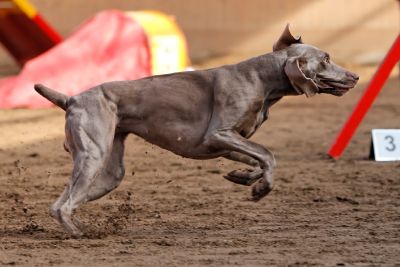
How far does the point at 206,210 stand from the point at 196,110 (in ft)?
3.77

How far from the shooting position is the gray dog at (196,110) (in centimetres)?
554

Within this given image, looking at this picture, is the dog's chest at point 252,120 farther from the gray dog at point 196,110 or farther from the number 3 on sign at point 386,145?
the number 3 on sign at point 386,145

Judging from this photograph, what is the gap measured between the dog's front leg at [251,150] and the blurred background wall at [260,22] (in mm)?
9340

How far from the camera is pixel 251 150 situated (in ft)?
18.1

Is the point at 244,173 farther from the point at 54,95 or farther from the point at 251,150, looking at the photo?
the point at 54,95

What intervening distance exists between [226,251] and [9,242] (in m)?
1.22

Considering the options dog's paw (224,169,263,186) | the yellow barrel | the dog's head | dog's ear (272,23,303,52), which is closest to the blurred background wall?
the yellow barrel

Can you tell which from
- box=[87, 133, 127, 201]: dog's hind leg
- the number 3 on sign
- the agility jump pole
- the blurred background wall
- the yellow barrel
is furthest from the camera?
the blurred background wall

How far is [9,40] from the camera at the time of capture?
43.7ft

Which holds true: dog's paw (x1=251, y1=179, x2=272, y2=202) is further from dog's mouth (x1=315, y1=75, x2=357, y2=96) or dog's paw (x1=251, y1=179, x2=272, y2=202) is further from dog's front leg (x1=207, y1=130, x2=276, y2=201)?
dog's mouth (x1=315, y1=75, x2=357, y2=96)

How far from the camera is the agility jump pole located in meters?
8.36

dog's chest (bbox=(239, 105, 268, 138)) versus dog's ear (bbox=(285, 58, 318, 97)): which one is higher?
dog's ear (bbox=(285, 58, 318, 97))

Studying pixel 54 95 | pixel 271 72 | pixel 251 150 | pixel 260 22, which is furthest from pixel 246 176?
pixel 260 22

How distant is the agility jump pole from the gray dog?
107 inches
